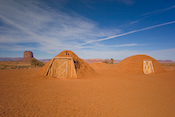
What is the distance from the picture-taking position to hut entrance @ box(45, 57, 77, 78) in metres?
12.9

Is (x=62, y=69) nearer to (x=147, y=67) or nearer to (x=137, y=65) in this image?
(x=137, y=65)

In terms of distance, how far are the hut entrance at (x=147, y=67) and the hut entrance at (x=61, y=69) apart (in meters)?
15.8

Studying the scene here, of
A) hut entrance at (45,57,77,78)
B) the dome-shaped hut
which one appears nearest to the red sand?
the dome-shaped hut

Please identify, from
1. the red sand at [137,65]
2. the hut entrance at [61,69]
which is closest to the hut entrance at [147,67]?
the red sand at [137,65]

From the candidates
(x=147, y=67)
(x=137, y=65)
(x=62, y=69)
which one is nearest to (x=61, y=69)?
(x=62, y=69)

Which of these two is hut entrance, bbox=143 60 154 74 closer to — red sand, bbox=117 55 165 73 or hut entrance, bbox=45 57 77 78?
red sand, bbox=117 55 165 73

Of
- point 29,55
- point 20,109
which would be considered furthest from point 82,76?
point 29,55

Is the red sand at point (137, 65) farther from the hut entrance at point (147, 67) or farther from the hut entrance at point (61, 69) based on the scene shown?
the hut entrance at point (61, 69)

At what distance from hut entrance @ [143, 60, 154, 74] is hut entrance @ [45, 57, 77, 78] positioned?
15.8 metres

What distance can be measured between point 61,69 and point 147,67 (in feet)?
59.1

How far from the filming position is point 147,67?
67.5 ft

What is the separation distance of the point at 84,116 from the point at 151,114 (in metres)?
3.07

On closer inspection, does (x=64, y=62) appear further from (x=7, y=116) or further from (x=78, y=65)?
(x=7, y=116)

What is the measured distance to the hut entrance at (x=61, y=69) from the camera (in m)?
12.9
